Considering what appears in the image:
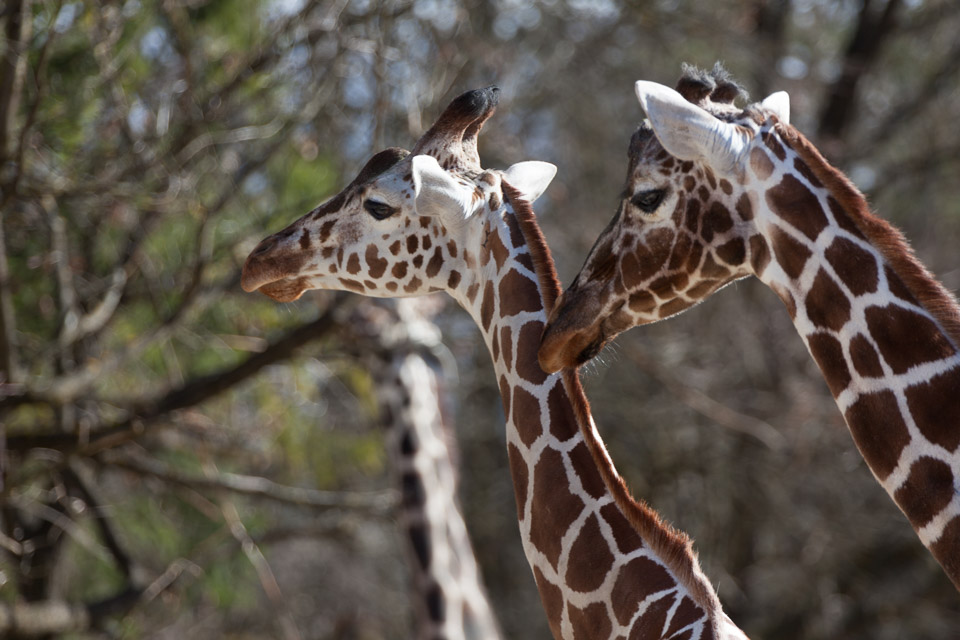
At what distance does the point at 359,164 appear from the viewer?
601cm

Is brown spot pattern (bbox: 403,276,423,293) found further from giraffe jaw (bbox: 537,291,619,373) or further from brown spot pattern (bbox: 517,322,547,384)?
giraffe jaw (bbox: 537,291,619,373)

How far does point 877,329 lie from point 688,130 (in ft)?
2.01

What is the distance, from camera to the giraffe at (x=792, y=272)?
7.77 ft

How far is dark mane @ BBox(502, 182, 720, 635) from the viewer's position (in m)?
2.52

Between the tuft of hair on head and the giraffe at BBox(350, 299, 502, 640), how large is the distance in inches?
100.0

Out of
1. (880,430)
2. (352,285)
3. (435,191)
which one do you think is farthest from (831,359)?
(352,285)

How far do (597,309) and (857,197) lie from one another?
2.16 ft

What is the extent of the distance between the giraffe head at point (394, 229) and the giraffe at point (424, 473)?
1829 millimetres

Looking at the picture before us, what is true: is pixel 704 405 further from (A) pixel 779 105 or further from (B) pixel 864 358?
(B) pixel 864 358

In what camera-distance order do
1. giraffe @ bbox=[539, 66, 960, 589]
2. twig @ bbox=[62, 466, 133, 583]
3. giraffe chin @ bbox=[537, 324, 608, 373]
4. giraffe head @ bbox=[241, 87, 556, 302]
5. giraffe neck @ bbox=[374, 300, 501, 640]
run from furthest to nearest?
twig @ bbox=[62, 466, 133, 583] < giraffe neck @ bbox=[374, 300, 501, 640] < giraffe head @ bbox=[241, 87, 556, 302] < giraffe chin @ bbox=[537, 324, 608, 373] < giraffe @ bbox=[539, 66, 960, 589]

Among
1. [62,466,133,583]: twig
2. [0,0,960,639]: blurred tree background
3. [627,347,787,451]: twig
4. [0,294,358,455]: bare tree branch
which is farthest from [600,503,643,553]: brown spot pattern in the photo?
[627,347,787,451]: twig

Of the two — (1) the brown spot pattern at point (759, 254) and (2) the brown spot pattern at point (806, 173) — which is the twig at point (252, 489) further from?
(2) the brown spot pattern at point (806, 173)

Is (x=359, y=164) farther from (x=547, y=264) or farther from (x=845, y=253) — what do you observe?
(x=845, y=253)

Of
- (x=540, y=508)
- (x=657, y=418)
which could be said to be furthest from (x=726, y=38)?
(x=540, y=508)
